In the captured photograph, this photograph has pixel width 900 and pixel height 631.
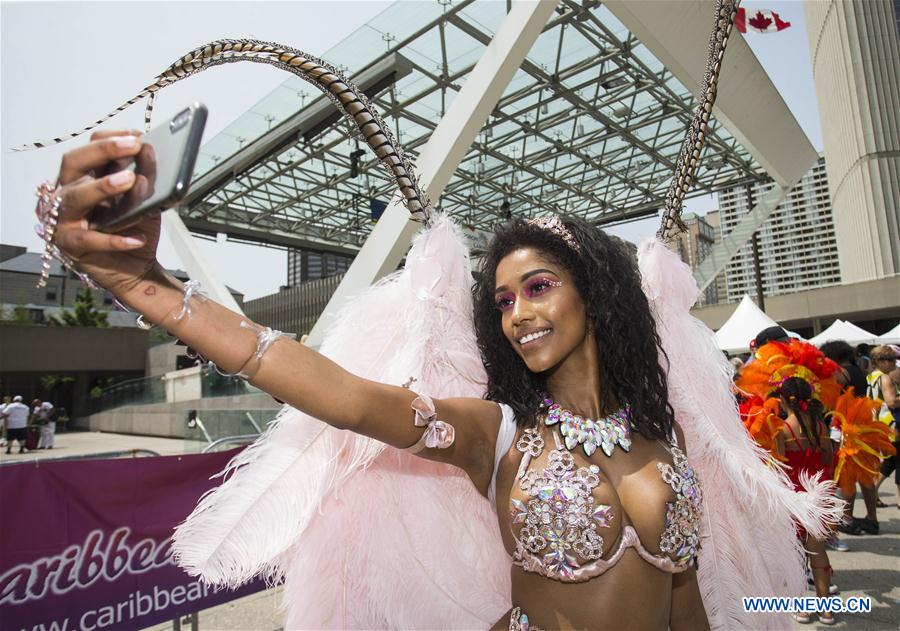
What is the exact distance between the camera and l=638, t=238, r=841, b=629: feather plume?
162 centimetres

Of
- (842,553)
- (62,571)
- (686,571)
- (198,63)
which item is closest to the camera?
(198,63)

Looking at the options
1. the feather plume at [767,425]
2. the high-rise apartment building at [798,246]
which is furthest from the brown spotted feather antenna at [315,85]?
the high-rise apartment building at [798,246]

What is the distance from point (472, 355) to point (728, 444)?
0.86 m

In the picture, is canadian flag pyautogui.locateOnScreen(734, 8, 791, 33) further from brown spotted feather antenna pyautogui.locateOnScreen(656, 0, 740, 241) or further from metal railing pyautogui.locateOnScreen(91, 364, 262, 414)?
metal railing pyautogui.locateOnScreen(91, 364, 262, 414)

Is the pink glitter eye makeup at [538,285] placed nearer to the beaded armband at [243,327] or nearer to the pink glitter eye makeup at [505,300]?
the pink glitter eye makeup at [505,300]

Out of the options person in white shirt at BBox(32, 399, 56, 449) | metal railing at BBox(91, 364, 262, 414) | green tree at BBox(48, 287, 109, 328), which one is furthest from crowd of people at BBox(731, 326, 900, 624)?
green tree at BBox(48, 287, 109, 328)

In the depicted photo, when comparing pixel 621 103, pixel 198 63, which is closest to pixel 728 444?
pixel 198 63

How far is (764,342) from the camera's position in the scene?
4.69 metres

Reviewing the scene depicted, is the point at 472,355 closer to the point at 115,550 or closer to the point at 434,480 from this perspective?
the point at 434,480

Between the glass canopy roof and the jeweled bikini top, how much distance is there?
4.44 m

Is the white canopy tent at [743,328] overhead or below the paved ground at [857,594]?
overhead

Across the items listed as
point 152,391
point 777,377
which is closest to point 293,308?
point 152,391

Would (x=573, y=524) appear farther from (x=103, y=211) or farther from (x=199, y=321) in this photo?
(x=103, y=211)

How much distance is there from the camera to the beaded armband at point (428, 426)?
1241 mm
